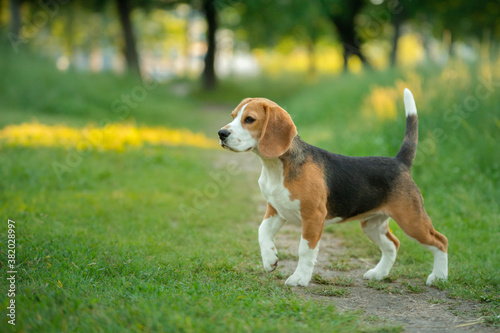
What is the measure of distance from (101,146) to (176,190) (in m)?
3.20

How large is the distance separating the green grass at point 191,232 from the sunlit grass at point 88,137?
0.69 metres

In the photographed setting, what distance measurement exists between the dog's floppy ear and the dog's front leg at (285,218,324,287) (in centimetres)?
74

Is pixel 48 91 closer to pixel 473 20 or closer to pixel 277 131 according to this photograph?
pixel 277 131

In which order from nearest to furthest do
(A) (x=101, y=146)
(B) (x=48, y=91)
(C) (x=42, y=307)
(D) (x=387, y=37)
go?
(C) (x=42, y=307)
(A) (x=101, y=146)
(B) (x=48, y=91)
(D) (x=387, y=37)

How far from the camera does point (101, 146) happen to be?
10.9 meters

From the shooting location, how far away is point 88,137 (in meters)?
11.6

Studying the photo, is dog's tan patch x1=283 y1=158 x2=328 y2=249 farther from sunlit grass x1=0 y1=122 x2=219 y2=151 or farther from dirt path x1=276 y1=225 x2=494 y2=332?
sunlit grass x1=0 y1=122 x2=219 y2=151

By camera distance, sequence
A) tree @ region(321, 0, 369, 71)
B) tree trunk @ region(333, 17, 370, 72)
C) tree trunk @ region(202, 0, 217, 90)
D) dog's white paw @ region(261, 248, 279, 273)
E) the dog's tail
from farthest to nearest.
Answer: tree trunk @ region(202, 0, 217, 90) → tree trunk @ region(333, 17, 370, 72) → tree @ region(321, 0, 369, 71) → the dog's tail → dog's white paw @ region(261, 248, 279, 273)

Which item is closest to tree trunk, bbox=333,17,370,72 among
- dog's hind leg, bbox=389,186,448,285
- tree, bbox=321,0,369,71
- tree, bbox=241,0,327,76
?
tree, bbox=321,0,369,71

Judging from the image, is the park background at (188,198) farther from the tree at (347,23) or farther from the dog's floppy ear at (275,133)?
the tree at (347,23)

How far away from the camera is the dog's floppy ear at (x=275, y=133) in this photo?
14.9ft

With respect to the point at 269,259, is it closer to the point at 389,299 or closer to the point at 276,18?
the point at 389,299

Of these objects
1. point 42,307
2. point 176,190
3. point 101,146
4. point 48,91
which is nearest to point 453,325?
point 42,307

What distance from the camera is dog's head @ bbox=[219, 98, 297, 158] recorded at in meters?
4.52
